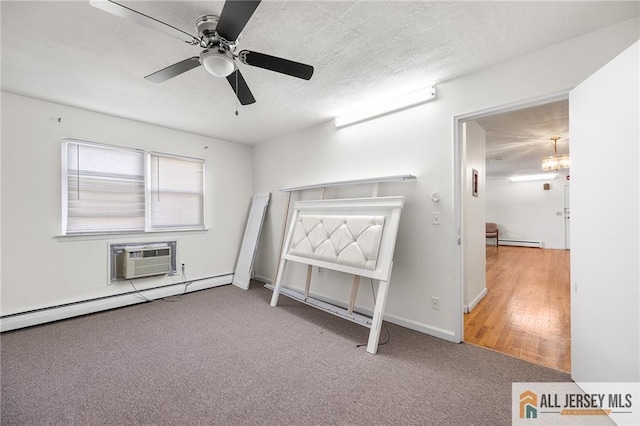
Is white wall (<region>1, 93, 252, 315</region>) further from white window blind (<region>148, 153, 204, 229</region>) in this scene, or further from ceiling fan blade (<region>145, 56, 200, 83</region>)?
ceiling fan blade (<region>145, 56, 200, 83</region>)

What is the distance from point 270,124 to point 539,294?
489 cm

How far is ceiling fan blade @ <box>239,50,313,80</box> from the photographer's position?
1735mm

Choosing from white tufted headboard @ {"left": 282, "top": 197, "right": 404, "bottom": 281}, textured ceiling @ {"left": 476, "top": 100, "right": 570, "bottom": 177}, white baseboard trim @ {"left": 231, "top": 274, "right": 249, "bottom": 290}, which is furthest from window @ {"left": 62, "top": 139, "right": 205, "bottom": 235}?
textured ceiling @ {"left": 476, "top": 100, "right": 570, "bottom": 177}

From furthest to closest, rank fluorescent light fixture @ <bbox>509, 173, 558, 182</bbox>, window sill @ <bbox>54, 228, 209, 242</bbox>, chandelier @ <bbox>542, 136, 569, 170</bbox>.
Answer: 1. fluorescent light fixture @ <bbox>509, 173, 558, 182</bbox>
2. chandelier @ <bbox>542, 136, 569, 170</bbox>
3. window sill @ <bbox>54, 228, 209, 242</bbox>

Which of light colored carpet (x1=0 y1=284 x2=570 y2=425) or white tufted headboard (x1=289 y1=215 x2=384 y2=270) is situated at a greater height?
white tufted headboard (x1=289 y1=215 x2=384 y2=270)

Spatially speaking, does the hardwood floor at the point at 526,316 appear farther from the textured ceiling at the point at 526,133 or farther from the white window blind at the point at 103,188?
the white window blind at the point at 103,188

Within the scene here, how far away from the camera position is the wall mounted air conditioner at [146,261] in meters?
3.54

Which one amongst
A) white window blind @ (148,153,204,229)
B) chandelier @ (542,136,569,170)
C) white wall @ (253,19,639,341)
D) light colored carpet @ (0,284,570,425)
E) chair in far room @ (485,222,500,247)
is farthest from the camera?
chair in far room @ (485,222,500,247)

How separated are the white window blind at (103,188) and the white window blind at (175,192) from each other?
159 millimetres

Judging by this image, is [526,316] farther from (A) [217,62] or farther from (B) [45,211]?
(B) [45,211]

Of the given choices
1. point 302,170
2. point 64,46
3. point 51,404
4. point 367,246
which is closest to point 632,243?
point 367,246

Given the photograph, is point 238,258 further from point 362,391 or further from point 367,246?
point 362,391

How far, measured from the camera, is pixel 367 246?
265 cm

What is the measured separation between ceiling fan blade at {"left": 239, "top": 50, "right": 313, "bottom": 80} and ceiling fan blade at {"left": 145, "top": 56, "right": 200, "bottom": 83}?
366 millimetres
